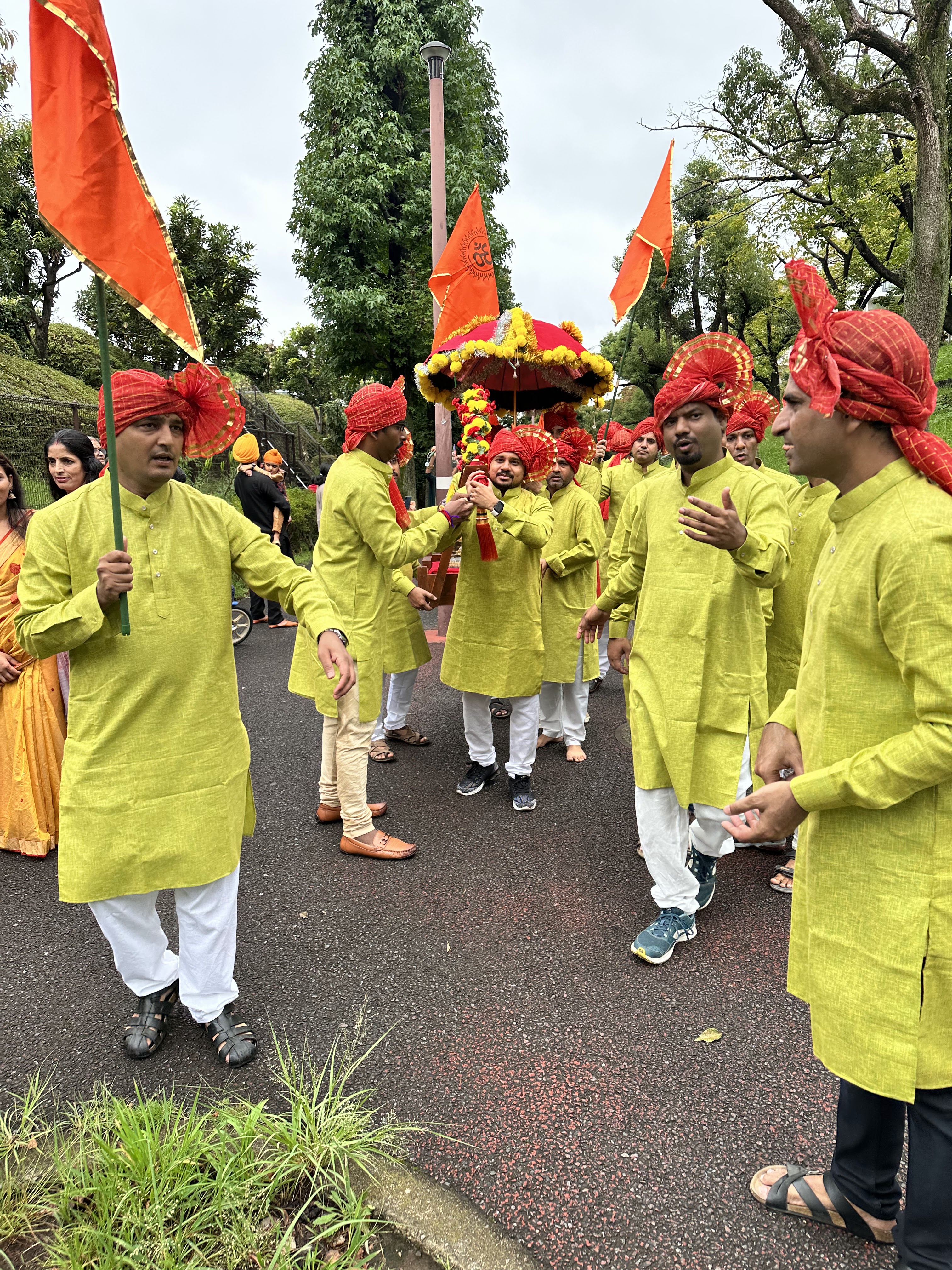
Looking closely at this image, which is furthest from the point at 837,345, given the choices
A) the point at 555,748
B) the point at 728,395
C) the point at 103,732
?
the point at 555,748

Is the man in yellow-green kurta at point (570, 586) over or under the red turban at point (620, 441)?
under

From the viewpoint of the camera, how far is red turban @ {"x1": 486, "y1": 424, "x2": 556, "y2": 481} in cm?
418

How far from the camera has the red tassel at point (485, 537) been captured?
4090 millimetres

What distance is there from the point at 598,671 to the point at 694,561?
2.45 metres

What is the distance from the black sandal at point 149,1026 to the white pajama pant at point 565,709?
3.05 meters

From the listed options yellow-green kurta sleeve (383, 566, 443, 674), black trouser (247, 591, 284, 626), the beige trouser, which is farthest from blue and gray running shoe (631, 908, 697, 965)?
black trouser (247, 591, 284, 626)

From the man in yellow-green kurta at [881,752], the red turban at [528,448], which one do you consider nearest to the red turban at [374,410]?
the red turban at [528,448]

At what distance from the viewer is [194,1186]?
1.78 meters

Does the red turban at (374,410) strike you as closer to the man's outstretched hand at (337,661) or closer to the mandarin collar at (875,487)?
the man's outstretched hand at (337,661)

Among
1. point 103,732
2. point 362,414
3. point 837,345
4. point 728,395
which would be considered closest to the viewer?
point 837,345

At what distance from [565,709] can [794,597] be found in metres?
2.03

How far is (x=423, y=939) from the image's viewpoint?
312 cm

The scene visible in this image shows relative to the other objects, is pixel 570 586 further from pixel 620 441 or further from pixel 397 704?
pixel 620 441

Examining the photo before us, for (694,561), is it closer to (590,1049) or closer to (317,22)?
(590,1049)
